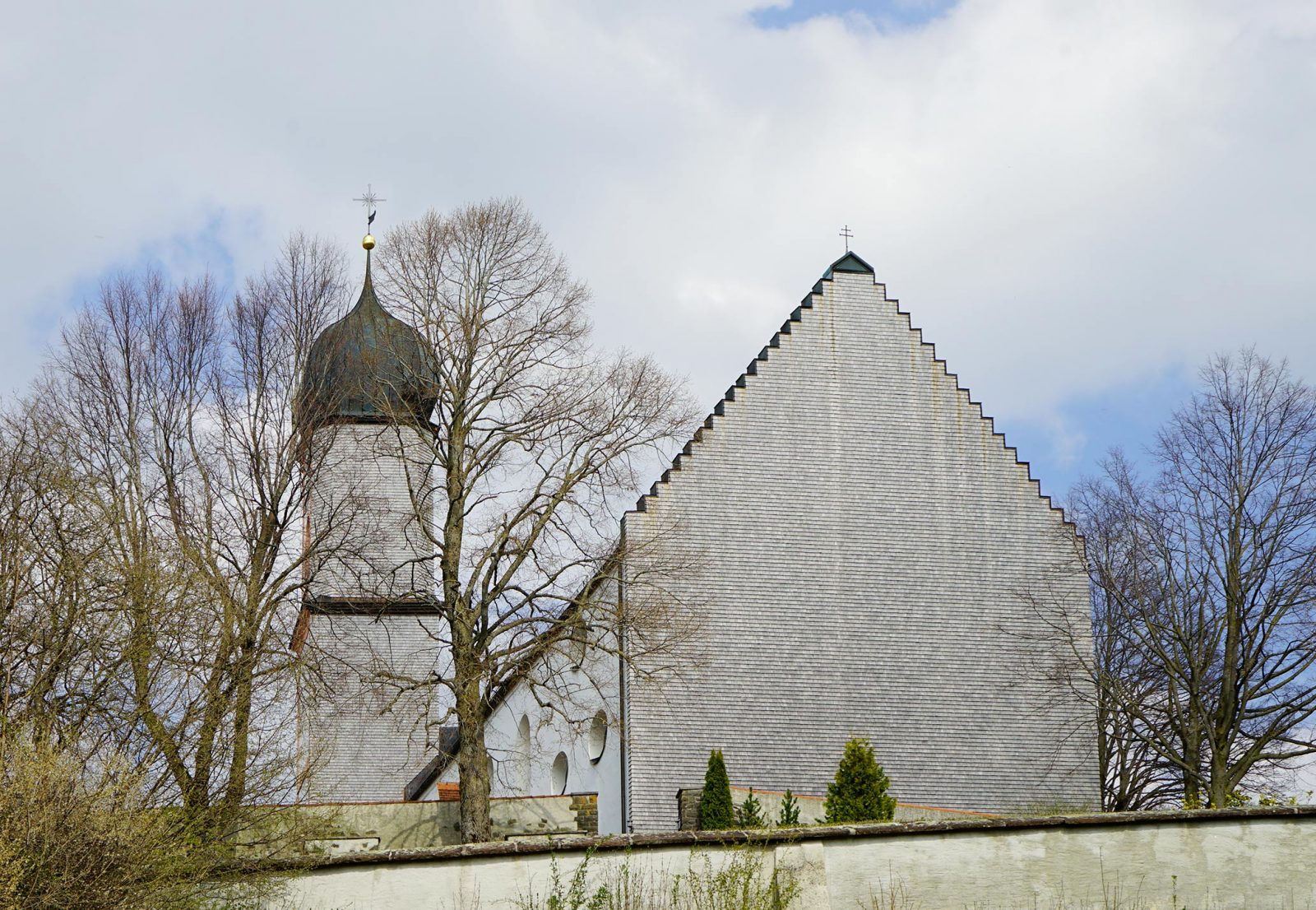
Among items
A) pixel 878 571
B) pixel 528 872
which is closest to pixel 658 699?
pixel 878 571

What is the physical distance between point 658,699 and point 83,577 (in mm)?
10787

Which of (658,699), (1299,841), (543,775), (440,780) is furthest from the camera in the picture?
(440,780)

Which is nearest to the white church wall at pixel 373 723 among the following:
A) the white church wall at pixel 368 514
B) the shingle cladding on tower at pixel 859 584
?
the white church wall at pixel 368 514

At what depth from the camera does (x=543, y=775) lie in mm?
35500

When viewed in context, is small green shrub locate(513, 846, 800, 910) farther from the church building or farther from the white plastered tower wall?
the church building

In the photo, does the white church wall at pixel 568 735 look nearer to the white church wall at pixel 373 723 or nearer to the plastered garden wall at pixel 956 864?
the white church wall at pixel 373 723

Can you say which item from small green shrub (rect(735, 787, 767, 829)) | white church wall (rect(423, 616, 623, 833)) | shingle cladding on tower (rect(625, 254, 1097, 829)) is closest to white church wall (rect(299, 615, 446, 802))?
white church wall (rect(423, 616, 623, 833))

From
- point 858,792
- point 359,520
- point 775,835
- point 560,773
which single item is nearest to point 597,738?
point 560,773

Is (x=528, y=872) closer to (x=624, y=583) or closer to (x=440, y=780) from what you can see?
(x=624, y=583)

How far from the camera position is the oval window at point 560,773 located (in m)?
34.0

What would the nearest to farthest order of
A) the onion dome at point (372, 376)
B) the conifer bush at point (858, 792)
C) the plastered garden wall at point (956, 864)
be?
the plastered garden wall at point (956, 864) → the conifer bush at point (858, 792) → the onion dome at point (372, 376)

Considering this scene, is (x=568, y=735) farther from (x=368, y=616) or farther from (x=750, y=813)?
(x=750, y=813)

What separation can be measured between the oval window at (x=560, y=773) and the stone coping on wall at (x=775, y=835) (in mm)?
19050

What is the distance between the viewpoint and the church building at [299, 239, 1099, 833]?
28.6 m
